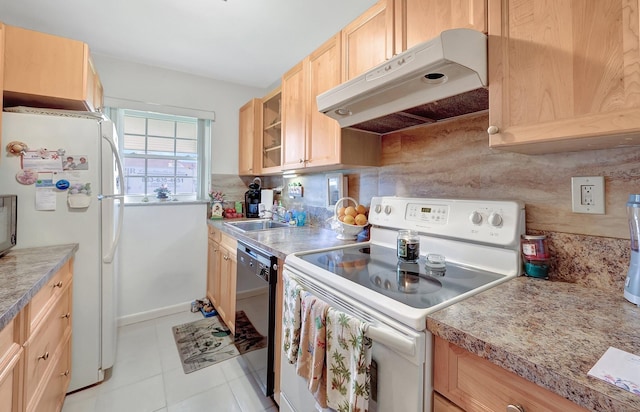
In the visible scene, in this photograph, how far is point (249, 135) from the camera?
2865 mm

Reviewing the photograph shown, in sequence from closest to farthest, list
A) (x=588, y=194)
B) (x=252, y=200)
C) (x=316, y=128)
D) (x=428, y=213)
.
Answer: (x=588, y=194) < (x=428, y=213) < (x=316, y=128) < (x=252, y=200)

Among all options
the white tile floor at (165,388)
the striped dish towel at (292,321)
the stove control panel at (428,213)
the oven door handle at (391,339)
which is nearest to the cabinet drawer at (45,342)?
the white tile floor at (165,388)

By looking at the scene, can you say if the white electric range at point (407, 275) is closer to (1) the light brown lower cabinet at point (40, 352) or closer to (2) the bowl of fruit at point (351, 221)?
(2) the bowl of fruit at point (351, 221)

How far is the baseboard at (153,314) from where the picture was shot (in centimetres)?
247

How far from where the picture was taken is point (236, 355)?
1993mm

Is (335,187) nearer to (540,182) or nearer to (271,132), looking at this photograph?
(271,132)

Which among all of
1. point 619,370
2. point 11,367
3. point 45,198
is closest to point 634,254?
point 619,370

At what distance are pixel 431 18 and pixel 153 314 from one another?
10.3 feet

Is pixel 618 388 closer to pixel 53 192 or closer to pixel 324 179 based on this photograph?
pixel 324 179

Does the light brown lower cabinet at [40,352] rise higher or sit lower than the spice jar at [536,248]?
lower

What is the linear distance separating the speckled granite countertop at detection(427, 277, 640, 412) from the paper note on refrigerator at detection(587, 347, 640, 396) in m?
0.01

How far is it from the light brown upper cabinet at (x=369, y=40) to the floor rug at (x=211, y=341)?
1.59 metres

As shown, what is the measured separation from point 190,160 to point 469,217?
2.80 meters

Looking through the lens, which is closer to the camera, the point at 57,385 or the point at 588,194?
the point at 588,194
